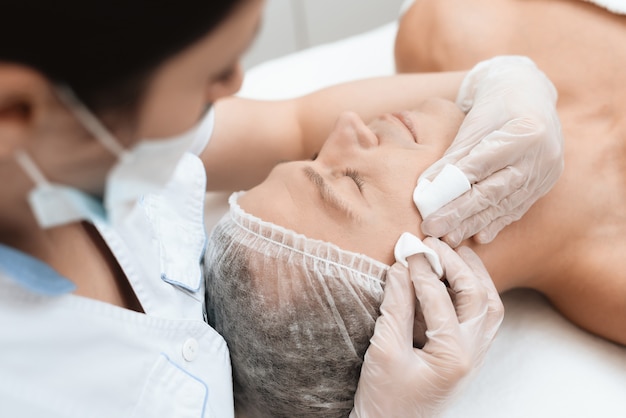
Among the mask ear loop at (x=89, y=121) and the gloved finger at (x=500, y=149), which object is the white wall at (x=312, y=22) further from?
the mask ear loop at (x=89, y=121)

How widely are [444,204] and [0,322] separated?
2.18 feet

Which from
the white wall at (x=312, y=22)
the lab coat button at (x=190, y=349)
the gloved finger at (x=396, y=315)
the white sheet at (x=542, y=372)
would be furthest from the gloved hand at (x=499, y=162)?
the white wall at (x=312, y=22)

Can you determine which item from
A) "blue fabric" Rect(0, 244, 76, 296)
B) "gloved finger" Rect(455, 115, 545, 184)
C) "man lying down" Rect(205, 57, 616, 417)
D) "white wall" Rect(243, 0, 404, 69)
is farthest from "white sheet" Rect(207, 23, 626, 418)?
"white wall" Rect(243, 0, 404, 69)

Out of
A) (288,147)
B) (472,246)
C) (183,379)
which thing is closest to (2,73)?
(183,379)

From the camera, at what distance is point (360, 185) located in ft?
3.30

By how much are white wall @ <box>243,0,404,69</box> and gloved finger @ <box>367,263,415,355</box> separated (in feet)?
5.37

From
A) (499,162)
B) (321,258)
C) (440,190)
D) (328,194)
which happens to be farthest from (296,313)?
(499,162)

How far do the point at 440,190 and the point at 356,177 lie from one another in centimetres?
14

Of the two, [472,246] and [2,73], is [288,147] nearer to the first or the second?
[472,246]

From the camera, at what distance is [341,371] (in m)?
0.96

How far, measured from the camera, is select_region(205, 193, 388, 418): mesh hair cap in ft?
3.05

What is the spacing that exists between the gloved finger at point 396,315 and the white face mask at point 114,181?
16.3 inches

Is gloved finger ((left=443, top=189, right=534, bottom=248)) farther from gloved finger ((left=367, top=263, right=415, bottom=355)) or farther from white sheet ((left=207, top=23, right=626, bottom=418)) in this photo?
white sheet ((left=207, top=23, right=626, bottom=418))

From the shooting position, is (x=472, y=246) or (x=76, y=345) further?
(x=472, y=246)
